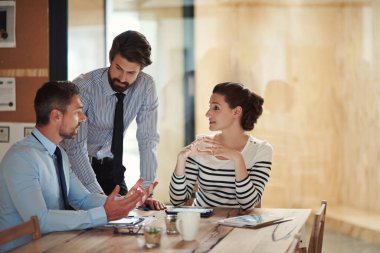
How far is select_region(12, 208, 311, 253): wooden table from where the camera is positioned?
2402 millimetres

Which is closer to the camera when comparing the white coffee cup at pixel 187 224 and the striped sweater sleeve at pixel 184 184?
the white coffee cup at pixel 187 224

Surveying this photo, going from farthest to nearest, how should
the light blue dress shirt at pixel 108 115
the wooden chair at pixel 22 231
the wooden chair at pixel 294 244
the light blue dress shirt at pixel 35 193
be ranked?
the light blue dress shirt at pixel 108 115 < the light blue dress shirt at pixel 35 193 < the wooden chair at pixel 294 244 < the wooden chair at pixel 22 231

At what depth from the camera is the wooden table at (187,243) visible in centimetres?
240

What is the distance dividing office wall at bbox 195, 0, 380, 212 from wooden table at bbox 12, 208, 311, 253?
5.48ft

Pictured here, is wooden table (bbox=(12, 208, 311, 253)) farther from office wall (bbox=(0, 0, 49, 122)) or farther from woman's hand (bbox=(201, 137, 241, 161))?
office wall (bbox=(0, 0, 49, 122))

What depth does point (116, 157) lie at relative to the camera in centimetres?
389

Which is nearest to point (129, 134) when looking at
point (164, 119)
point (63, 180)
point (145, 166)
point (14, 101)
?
point (164, 119)

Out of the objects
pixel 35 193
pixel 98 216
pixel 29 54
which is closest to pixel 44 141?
pixel 35 193

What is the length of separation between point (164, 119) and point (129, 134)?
0.30 meters

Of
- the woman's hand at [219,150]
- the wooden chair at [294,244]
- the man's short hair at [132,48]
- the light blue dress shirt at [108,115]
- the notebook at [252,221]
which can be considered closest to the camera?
the wooden chair at [294,244]

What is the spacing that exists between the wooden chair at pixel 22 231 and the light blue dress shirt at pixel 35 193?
0.12 m

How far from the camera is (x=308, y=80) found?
4.49 m

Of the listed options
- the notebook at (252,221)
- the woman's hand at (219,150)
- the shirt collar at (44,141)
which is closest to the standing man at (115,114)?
the woman's hand at (219,150)

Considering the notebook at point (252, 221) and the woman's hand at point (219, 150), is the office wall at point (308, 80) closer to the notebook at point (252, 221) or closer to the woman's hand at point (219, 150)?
the woman's hand at point (219, 150)
